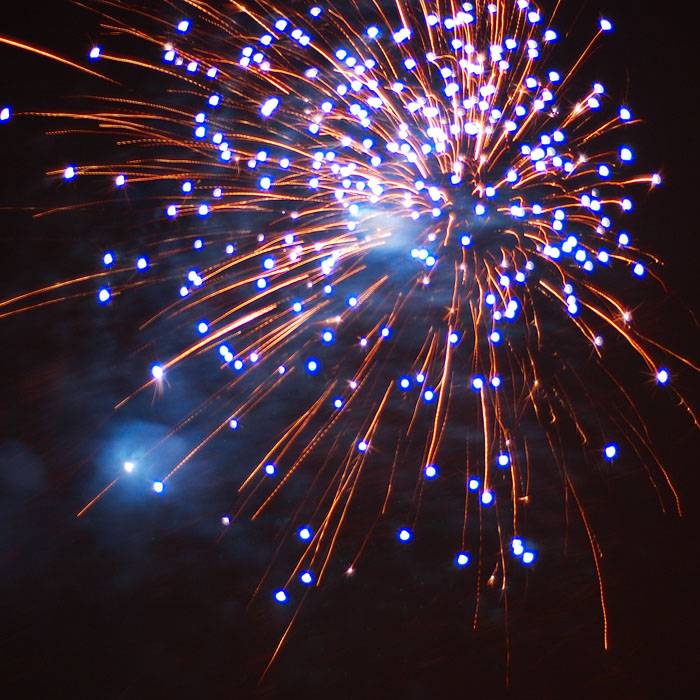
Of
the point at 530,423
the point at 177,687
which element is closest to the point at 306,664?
the point at 177,687

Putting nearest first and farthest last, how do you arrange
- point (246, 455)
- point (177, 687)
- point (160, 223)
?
point (177, 687) → point (246, 455) → point (160, 223)

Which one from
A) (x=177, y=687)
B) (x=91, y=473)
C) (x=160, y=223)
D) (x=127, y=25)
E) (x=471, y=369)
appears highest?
(x=127, y=25)

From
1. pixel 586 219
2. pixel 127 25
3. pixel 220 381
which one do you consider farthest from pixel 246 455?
pixel 127 25

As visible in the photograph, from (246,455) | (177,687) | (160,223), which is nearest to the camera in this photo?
(177,687)

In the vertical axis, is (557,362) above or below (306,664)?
above

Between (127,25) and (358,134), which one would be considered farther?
(127,25)

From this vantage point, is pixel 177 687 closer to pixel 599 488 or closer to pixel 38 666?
pixel 38 666

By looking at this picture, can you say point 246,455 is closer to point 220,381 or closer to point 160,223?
point 220,381
